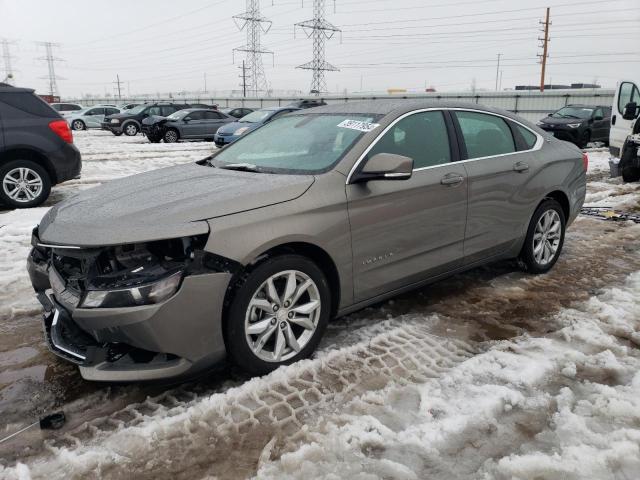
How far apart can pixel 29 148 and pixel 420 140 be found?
20.8 ft

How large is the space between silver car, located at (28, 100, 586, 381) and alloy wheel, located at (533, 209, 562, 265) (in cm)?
31

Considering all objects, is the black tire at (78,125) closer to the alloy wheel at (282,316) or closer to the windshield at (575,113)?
the windshield at (575,113)

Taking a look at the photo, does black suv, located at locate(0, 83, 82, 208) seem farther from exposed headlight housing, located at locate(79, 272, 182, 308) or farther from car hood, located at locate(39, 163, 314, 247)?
exposed headlight housing, located at locate(79, 272, 182, 308)

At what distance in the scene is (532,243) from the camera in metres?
4.70

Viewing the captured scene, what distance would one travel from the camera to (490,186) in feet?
13.5

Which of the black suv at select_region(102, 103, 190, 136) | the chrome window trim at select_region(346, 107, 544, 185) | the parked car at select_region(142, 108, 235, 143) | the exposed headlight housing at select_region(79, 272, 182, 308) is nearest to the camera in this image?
the exposed headlight housing at select_region(79, 272, 182, 308)

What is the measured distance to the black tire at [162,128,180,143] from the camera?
19.6 m

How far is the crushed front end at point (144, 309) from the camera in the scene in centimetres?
251

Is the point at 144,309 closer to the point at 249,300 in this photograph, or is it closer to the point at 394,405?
the point at 249,300

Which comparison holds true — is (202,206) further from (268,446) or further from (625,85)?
(625,85)

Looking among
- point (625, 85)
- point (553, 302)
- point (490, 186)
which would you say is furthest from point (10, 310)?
point (625, 85)

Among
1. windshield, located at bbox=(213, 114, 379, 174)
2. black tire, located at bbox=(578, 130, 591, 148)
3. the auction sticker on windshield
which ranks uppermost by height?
the auction sticker on windshield

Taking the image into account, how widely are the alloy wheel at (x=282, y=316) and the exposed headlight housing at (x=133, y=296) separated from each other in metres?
0.47

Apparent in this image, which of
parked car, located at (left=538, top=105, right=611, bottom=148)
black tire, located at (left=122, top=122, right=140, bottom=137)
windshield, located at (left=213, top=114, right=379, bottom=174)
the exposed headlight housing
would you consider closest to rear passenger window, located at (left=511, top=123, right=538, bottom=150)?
windshield, located at (left=213, top=114, right=379, bottom=174)
